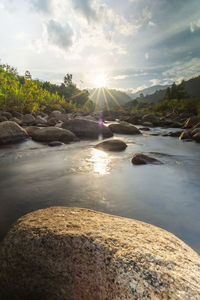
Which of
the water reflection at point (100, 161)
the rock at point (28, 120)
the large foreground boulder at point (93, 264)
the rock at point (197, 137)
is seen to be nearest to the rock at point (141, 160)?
the water reflection at point (100, 161)

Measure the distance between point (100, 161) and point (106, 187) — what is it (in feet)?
6.04

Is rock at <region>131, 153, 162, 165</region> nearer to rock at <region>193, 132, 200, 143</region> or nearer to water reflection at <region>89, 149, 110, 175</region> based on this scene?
water reflection at <region>89, 149, 110, 175</region>

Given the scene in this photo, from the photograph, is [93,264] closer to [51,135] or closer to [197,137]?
[51,135]

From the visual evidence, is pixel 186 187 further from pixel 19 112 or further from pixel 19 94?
pixel 19 112

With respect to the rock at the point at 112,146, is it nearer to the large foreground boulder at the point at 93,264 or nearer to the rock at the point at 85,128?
the rock at the point at 85,128

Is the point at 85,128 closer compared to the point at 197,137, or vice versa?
the point at 197,137

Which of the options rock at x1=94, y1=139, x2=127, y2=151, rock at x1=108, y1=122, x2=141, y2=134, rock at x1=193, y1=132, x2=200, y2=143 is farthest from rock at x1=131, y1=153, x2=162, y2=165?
rock at x1=108, y1=122, x2=141, y2=134

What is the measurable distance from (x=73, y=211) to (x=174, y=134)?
10.1 metres

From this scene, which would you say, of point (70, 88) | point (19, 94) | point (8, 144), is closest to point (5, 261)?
point (8, 144)

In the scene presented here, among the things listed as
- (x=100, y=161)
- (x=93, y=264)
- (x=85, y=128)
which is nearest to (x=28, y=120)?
(x=85, y=128)

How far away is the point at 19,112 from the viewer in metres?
→ 13.6

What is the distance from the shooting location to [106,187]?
3.59 m

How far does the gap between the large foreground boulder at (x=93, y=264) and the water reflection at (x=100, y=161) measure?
296 cm

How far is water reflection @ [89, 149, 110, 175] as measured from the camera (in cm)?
461
